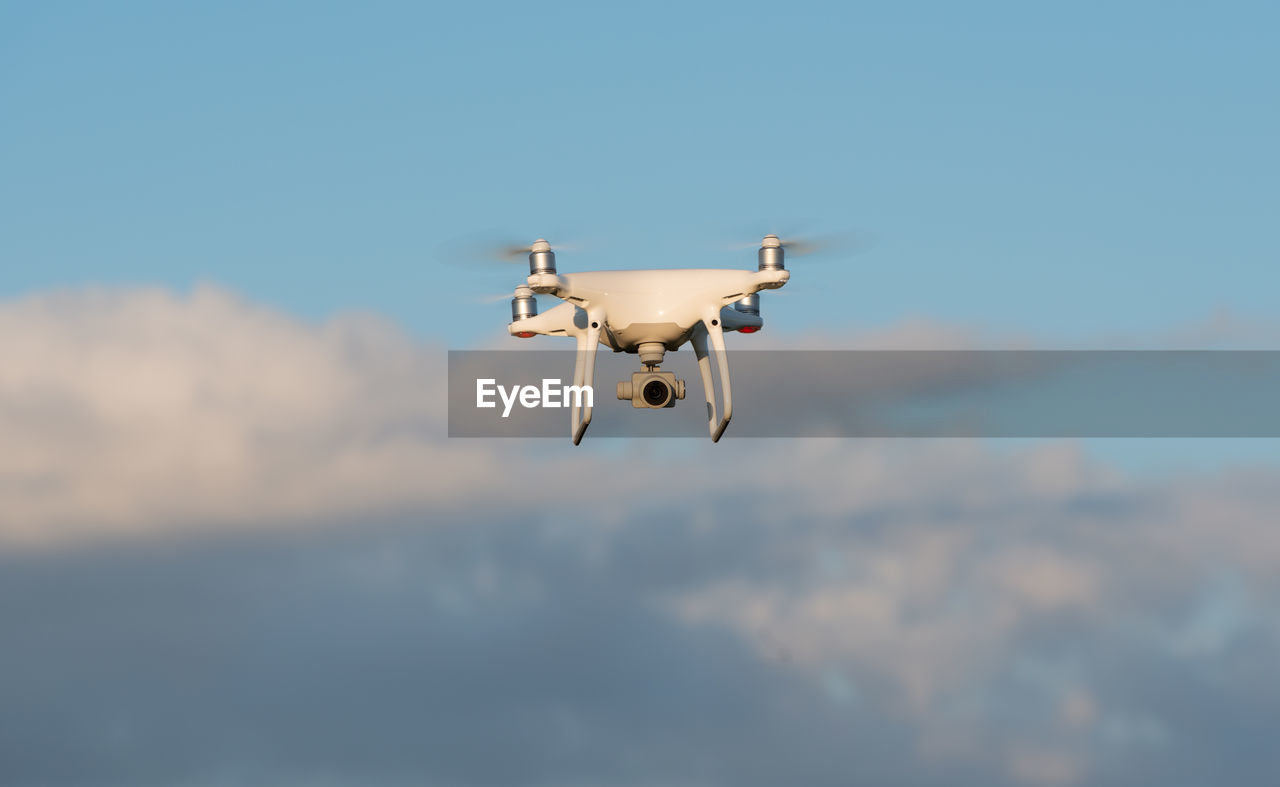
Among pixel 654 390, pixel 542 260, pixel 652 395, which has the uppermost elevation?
pixel 542 260

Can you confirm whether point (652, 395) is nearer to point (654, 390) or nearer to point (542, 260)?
point (654, 390)

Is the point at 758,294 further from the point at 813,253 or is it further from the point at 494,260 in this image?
the point at 494,260

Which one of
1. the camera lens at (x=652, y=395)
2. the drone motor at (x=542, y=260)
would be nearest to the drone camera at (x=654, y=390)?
the camera lens at (x=652, y=395)

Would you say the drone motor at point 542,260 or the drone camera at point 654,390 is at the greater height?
the drone motor at point 542,260

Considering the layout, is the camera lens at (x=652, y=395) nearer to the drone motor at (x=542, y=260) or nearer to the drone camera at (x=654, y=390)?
the drone camera at (x=654, y=390)

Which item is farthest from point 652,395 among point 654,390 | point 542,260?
point 542,260

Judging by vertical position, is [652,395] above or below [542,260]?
below

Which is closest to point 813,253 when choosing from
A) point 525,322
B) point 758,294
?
point 758,294
